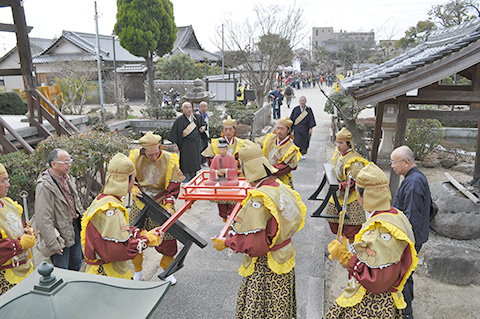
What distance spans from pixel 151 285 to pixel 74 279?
32 centimetres

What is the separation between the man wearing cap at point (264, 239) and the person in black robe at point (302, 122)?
21.3 feet

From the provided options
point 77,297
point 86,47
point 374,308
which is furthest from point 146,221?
point 86,47

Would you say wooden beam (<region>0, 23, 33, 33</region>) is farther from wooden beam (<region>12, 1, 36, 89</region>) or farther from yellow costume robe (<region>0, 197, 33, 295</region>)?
yellow costume robe (<region>0, 197, 33, 295</region>)

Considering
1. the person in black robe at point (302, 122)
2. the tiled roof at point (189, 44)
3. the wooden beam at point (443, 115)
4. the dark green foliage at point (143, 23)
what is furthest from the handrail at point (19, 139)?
the tiled roof at point (189, 44)

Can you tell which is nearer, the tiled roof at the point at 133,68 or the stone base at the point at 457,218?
the stone base at the point at 457,218

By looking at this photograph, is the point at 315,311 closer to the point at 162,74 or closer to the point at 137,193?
the point at 137,193

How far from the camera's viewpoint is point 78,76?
1827 centimetres

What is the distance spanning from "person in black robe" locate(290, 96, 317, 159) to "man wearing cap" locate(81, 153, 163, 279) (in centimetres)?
697

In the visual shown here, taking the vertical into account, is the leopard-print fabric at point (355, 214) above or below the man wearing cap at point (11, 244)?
below

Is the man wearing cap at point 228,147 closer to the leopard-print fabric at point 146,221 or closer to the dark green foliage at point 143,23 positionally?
the leopard-print fabric at point 146,221

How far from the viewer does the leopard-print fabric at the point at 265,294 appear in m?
3.07

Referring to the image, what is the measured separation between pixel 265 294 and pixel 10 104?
15394 millimetres

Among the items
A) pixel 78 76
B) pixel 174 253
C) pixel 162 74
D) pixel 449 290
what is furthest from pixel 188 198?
pixel 162 74

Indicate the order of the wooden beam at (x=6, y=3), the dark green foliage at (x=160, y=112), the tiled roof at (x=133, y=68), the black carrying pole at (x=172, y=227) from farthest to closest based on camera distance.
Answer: the tiled roof at (x=133, y=68) < the dark green foliage at (x=160, y=112) < the wooden beam at (x=6, y=3) < the black carrying pole at (x=172, y=227)
